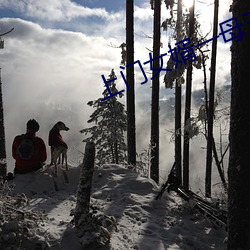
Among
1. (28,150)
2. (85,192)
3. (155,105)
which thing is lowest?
(85,192)

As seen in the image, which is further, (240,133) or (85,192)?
(85,192)

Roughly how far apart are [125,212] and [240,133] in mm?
3734

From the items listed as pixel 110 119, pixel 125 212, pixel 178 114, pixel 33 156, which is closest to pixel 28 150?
pixel 33 156

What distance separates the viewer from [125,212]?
7379mm

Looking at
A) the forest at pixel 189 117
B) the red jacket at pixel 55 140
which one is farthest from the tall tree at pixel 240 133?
the red jacket at pixel 55 140

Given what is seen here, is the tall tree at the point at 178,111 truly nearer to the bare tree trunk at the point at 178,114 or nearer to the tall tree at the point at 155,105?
the bare tree trunk at the point at 178,114

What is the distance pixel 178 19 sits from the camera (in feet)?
59.9

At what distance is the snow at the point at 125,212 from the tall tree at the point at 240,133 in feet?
5.67

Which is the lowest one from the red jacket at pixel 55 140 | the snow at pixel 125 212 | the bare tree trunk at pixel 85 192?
the snow at pixel 125 212

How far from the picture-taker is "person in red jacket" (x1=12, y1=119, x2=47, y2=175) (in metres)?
9.23

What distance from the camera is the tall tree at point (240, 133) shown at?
181 inches

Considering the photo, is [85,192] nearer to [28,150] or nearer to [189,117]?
[28,150]

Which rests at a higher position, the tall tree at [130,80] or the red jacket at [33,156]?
the tall tree at [130,80]

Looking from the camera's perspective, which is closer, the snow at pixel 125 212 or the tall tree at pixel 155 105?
the snow at pixel 125 212
